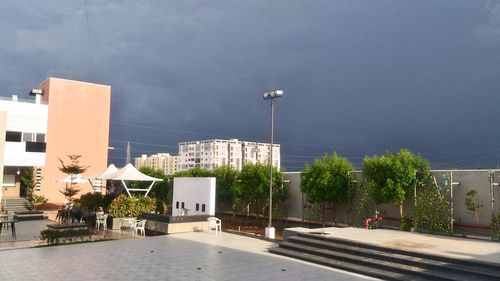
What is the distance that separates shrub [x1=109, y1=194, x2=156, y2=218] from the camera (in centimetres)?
1880

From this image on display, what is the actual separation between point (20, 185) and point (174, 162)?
79.5m

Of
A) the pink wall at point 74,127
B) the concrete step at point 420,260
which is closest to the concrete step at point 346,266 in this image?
the concrete step at point 420,260

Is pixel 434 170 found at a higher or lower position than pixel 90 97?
lower

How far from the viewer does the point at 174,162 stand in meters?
113

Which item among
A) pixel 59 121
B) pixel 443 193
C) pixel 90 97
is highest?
pixel 90 97

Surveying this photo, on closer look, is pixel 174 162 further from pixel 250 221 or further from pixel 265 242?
pixel 265 242

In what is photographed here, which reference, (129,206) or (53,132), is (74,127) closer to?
(53,132)

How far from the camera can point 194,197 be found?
20.7 m

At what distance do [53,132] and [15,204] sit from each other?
6186 millimetres

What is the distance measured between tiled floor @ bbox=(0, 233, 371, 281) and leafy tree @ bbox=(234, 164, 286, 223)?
7.68 metres

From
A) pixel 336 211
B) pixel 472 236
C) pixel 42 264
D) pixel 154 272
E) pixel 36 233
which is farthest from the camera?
pixel 336 211

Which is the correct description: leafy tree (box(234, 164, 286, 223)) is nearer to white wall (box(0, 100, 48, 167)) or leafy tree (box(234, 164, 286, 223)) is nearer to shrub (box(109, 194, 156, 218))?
shrub (box(109, 194, 156, 218))

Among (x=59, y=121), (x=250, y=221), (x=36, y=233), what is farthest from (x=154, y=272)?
(x=59, y=121)

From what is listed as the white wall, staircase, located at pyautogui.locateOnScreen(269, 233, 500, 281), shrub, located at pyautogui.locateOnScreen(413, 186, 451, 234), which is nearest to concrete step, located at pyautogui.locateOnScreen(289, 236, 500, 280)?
staircase, located at pyautogui.locateOnScreen(269, 233, 500, 281)
